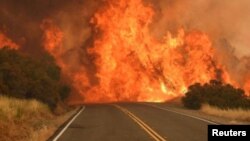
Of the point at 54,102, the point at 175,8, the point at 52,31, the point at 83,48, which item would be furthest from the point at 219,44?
the point at 54,102

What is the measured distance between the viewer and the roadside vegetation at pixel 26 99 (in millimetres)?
21016

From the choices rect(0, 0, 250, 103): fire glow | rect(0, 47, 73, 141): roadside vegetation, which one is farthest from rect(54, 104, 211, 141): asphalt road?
rect(0, 0, 250, 103): fire glow

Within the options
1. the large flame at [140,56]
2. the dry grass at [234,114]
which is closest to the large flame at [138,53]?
the large flame at [140,56]

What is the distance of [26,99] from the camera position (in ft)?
116

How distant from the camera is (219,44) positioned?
6906 centimetres

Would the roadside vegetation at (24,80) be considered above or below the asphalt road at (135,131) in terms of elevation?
above

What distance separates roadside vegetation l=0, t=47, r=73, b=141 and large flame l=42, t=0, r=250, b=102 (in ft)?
55.8

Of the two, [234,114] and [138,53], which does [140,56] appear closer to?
[138,53]

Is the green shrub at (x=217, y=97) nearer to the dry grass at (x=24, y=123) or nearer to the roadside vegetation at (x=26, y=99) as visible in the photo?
the roadside vegetation at (x=26, y=99)

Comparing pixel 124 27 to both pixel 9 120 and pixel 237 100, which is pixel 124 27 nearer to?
pixel 237 100

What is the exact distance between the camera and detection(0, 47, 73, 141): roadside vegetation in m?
21.0

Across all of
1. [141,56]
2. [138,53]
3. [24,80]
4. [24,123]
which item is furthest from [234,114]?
[138,53]

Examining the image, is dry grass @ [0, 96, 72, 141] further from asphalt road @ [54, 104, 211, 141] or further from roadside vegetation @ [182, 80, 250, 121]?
roadside vegetation @ [182, 80, 250, 121]

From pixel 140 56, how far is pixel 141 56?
0.13 meters
